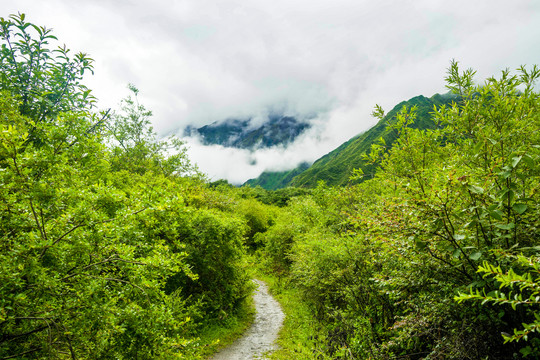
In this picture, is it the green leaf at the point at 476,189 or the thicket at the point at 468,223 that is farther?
the thicket at the point at 468,223

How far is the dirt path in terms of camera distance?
10.7m

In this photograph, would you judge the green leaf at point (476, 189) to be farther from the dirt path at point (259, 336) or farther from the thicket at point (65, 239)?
the dirt path at point (259, 336)

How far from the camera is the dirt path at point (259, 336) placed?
10727 millimetres

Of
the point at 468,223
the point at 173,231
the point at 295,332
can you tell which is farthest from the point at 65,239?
the point at 295,332

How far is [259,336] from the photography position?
12.7 metres

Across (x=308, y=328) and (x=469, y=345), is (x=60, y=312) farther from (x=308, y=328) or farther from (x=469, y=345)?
(x=308, y=328)

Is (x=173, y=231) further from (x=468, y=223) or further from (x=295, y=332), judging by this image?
(x=295, y=332)

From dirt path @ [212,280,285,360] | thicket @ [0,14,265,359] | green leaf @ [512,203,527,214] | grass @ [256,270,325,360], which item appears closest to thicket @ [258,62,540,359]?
green leaf @ [512,203,527,214]

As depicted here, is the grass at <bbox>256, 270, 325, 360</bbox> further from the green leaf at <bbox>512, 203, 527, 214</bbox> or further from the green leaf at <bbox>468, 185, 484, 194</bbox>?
the green leaf at <bbox>512, 203, 527, 214</bbox>

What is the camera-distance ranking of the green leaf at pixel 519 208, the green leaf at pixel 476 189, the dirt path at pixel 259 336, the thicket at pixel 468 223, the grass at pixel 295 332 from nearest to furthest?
the green leaf at pixel 519 208 → the green leaf at pixel 476 189 → the thicket at pixel 468 223 → the grass at pixel 295 332 → the dirt path at pixel 259 336

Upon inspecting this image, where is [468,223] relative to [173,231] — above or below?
below

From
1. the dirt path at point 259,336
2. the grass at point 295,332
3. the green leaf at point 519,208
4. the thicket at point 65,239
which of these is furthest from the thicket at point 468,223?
the dirt path at point 259,336

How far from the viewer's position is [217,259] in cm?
1359

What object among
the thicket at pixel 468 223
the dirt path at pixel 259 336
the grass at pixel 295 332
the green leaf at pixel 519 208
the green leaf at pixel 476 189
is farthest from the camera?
the dirt path at pixel 259 336
